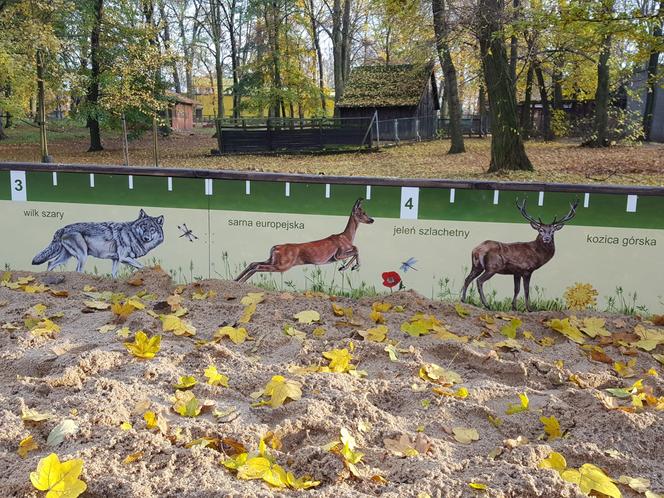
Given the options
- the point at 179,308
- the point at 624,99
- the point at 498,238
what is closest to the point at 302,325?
the point at 179,308

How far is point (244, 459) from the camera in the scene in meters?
2.52

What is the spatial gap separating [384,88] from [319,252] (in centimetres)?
3255

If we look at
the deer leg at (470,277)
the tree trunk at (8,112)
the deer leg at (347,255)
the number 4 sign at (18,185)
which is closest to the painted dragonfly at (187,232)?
the deer leg at (347,255)

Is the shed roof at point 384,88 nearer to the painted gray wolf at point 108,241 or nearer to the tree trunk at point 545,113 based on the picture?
the tree trunk at point 545,113

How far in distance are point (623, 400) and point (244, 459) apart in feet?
6.94

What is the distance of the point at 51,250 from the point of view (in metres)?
6.02

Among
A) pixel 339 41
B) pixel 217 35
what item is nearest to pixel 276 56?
pixel 217 35

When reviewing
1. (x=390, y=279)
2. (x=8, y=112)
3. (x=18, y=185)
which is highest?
(x=8, y=112)

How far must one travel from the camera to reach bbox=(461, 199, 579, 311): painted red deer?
541cm

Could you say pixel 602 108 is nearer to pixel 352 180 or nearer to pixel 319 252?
pixel 352 180

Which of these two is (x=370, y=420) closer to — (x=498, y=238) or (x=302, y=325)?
(x=302, y=325)

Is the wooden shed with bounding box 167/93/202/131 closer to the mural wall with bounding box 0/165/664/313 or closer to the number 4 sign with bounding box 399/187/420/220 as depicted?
the mural wall with bounding box 0/165/664/313

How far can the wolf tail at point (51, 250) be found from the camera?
600 centimetres

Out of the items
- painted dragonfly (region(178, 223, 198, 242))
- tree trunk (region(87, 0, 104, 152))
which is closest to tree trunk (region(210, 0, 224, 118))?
tree trunk (region(87, 0, 104, 152))
